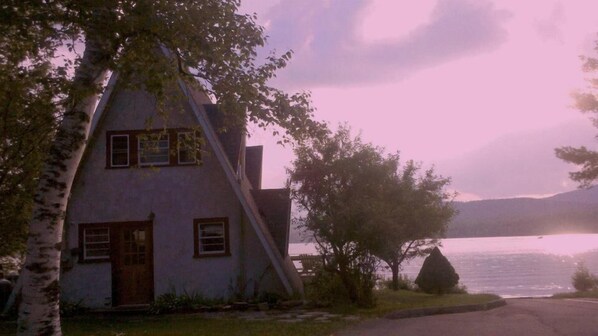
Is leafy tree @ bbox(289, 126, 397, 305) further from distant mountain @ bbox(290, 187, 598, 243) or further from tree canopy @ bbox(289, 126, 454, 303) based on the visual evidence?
distant mountain @ bbox(290, 187, 598, 243)

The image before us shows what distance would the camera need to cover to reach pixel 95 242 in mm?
21438

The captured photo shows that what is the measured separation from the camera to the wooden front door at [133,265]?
69.6 ft

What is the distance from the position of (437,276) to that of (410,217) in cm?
242

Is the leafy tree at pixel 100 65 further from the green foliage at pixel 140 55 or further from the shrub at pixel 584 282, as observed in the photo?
the shrub at pixel 584 282

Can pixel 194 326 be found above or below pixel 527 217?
below

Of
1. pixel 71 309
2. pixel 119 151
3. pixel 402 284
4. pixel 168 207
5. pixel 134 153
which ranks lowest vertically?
pixel 402 284

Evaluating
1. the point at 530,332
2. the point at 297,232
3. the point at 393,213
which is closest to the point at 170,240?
the point at 297,232

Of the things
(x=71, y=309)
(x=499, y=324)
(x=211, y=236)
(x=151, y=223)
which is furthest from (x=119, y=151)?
(x=499, y=324)

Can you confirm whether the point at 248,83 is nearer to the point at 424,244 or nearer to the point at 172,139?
the point at 172,139

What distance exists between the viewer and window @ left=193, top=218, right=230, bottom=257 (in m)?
21.5

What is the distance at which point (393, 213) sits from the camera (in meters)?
20.6

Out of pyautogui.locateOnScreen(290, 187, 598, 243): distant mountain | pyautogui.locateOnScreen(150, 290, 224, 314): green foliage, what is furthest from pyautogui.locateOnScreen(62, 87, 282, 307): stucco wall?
pyautogui.locateOnScreen(290, 187, 598, 243): distant mountain

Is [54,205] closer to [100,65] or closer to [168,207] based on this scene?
[100,65]

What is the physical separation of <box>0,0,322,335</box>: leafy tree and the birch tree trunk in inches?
0.7
